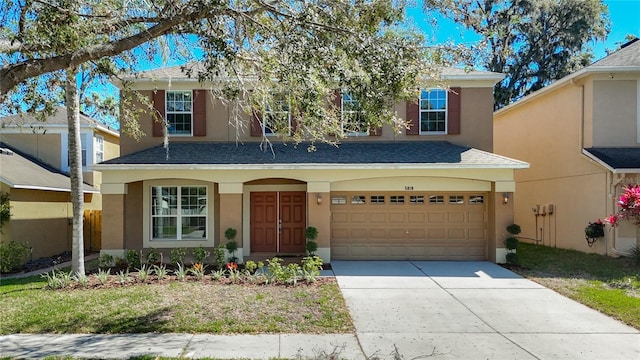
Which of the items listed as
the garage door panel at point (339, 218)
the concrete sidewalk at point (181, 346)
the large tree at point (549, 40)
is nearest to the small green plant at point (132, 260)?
the concrete sidewalk at point (181, 346)

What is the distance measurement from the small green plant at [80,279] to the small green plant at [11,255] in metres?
3.34

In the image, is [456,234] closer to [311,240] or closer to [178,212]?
[311,240]

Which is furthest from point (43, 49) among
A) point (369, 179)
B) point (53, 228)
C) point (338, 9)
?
point (53, 228)

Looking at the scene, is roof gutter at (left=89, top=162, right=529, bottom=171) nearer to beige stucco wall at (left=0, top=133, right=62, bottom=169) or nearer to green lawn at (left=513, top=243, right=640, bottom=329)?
green lawn at (left=513, top=243, right=640, bottom=329)

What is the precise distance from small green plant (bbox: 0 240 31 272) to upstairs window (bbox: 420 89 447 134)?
1244 centimetres

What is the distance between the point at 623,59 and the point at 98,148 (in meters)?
19.5

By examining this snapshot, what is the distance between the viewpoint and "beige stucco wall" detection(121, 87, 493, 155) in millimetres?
13750

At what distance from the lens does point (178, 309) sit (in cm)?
773

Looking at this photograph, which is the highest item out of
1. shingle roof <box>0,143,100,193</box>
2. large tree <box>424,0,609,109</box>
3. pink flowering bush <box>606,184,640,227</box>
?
large tree <box>424,0,609,109</box>

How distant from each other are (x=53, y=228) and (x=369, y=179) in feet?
36.6

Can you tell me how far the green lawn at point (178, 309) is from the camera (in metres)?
6.94

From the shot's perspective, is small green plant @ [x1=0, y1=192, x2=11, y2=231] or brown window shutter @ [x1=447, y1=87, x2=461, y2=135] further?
brown window shutter @ [x1=447, y1=87, x2=461, y2=135]

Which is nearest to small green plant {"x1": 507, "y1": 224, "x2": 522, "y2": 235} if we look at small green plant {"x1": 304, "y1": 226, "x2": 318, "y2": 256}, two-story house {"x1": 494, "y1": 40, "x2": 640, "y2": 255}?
two-story house {"x1": 494, "y1": 40, "x2": 640, "y2": 255}

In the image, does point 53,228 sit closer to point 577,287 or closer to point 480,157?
point 480,157
